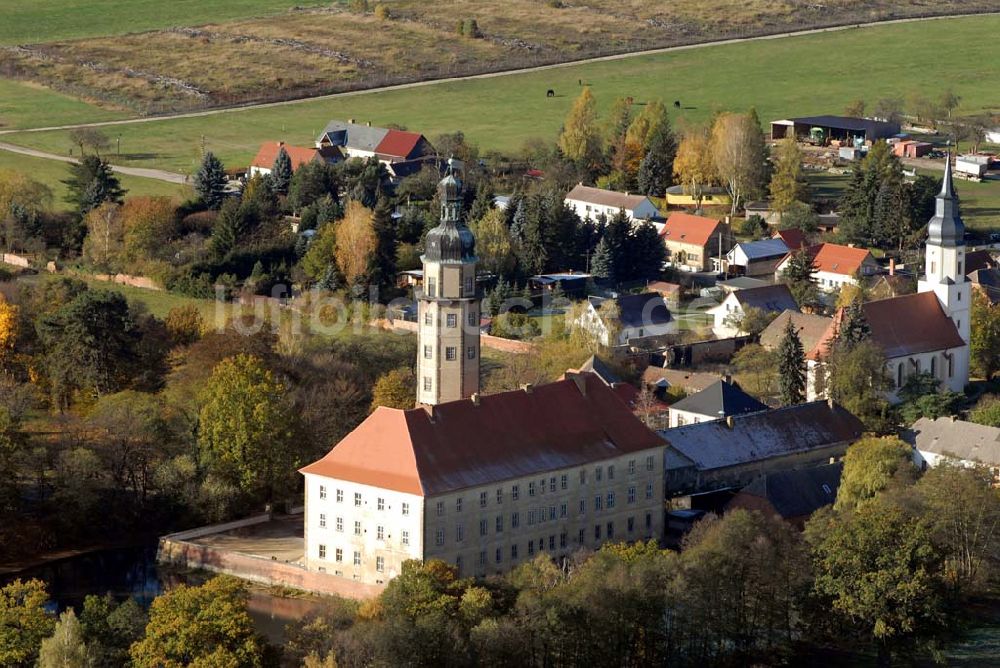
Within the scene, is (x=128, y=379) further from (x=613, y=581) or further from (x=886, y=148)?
(x=886, y=148)

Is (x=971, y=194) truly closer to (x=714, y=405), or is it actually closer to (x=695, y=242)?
(x=695, y=242)

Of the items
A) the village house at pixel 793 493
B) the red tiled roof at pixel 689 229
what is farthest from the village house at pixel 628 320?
the village house at pixel 793 493

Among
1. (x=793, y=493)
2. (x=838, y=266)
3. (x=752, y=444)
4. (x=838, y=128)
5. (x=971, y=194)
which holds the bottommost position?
(x=793, y=493)

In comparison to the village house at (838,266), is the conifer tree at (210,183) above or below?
above

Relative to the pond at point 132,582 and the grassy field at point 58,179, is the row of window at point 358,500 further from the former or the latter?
the grassy field at point 58,179

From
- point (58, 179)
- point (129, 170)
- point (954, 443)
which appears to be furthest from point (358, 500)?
point (129, 170)

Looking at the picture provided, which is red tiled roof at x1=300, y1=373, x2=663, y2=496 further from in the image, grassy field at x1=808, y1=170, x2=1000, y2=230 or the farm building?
the farm building
